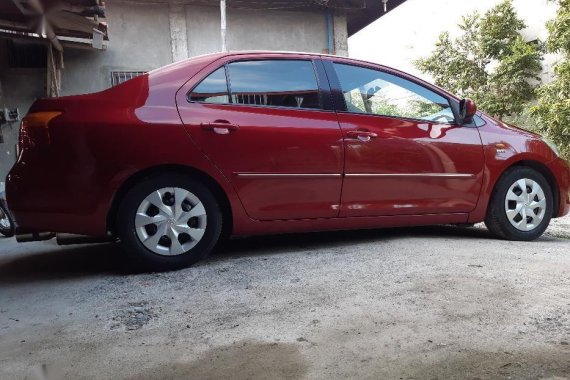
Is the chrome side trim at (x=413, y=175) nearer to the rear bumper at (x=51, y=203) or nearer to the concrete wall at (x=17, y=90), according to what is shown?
the rear bumper at (x=51, y=203)

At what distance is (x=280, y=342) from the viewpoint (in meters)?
1.99

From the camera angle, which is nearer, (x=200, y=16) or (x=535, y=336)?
(x=535, y=336)

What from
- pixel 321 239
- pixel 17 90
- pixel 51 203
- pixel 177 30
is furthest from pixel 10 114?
pixel 321 239

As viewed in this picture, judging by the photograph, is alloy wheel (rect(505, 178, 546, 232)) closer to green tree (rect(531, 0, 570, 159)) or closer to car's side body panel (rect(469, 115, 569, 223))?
car's side body panel (rect(469, 115, 569, 223))

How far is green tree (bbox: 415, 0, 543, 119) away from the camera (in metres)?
11.1

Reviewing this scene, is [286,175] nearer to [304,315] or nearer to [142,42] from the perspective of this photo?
[304,315]

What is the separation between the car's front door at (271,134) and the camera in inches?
125

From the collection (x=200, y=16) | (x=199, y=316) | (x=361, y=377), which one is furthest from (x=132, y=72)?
(x=361, y=377)

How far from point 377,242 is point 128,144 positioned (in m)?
1.99

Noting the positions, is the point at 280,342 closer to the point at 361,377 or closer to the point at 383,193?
the point at 361,377

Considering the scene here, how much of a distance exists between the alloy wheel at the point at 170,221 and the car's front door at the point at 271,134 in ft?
1.05

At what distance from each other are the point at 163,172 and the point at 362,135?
1.47m

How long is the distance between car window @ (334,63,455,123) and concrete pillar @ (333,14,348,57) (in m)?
6.77

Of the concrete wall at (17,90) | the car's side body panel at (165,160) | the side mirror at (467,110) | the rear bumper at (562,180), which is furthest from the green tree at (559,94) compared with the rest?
the concrete wall at (17,90)
